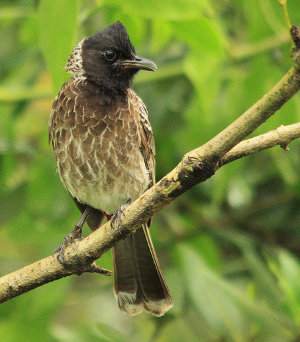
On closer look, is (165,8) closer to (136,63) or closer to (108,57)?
(136,63)

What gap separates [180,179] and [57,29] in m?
0.92

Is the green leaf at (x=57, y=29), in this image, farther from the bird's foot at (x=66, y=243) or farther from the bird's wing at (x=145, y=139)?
the bird's wing at (x=145, y=139)

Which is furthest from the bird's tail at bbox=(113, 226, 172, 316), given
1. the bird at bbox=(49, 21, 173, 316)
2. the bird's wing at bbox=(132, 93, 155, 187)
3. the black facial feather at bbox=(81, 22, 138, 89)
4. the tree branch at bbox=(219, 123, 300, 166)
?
the tree branch at bbox=(219, 123, 300, 166)

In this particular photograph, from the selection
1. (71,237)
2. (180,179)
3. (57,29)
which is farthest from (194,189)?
(180,179)

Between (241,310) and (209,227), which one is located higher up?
(209,227)

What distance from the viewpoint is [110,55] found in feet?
16.9

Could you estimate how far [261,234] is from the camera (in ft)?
20.5

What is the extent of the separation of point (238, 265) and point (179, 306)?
0.56 m

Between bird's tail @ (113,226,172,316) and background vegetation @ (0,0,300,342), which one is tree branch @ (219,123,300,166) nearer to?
background vegetation @ (0,0,300,342)

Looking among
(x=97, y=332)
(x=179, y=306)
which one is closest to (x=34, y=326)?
(x=97, y=332)

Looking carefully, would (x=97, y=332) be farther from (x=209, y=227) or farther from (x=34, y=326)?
(x=209, y=227)

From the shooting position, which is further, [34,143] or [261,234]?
[34,143]

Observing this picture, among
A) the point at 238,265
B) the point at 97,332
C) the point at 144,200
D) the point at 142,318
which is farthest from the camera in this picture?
the point at 142,318

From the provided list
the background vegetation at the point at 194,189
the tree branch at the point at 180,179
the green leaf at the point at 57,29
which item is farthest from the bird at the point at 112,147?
the tree branch at the point at 180,179
